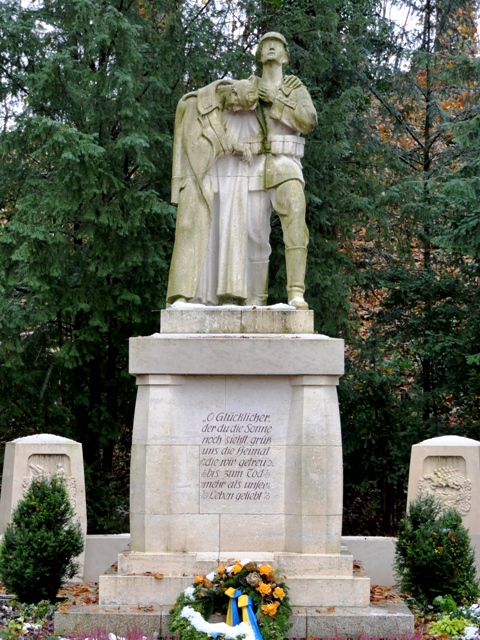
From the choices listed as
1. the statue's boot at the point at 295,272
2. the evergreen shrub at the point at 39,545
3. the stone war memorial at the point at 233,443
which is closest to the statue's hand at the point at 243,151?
the stone war memorial at the point at 233,443

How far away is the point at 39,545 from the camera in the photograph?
27.0 feet

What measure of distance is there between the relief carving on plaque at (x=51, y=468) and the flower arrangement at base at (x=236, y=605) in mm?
3026

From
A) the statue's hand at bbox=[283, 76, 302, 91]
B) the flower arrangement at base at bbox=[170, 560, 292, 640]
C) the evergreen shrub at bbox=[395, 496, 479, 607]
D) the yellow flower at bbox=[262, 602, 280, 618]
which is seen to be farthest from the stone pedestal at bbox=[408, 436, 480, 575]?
the statue's hand at bbox=[283, 76, 302, 91]

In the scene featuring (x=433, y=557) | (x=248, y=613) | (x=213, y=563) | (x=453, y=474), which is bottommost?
(x=248, y=613)

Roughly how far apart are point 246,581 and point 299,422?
1.40 meters

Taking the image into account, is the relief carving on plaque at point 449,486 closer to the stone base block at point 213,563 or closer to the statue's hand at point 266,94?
the stone base block at point 213,563

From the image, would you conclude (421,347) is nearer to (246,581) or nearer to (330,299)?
(330,299)

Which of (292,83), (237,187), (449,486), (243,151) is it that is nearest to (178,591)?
(237,187)

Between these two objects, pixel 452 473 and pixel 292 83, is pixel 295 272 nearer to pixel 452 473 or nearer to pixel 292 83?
pixel 292 83

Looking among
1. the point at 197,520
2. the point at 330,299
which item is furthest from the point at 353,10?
the point at 197,520

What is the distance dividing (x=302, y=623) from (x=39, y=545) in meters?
2.15

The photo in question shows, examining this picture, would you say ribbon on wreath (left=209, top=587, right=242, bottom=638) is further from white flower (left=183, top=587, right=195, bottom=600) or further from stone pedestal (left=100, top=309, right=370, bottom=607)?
stone pedestal (left=100, top=309, right=370, bottom=607)

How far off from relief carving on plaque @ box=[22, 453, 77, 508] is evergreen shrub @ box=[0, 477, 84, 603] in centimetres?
193

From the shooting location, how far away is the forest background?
13219mm
